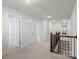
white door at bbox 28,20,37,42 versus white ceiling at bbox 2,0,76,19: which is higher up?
white ceiling at bbox 2,0,76,19

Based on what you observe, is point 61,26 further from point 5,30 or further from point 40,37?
point 5,30

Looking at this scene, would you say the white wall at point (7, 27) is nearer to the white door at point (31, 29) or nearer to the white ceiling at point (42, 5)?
the white ceiling at point (42, 5)

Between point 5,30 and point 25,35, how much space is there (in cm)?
204

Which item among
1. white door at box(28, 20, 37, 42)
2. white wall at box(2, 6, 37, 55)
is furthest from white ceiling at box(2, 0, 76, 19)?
white door at box(28, 20, 37, 42)

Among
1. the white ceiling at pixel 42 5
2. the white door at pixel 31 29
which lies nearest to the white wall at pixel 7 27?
the white ceiling at pixel 42 5

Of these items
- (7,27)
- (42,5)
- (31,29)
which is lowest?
(31,29)

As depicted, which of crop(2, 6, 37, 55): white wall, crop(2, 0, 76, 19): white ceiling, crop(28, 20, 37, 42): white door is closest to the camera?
crop(2, 0, 76, 19): white ceiling

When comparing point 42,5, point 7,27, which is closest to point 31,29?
point 7,27

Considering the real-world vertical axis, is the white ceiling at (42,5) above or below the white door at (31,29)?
above

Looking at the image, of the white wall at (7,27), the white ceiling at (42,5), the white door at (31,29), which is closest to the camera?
the white ceiling at (42,5)

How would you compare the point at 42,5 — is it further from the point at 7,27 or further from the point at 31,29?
the point at 31,29

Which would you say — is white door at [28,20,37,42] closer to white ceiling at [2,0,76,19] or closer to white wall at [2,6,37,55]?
white wall at [2,6,37,55]

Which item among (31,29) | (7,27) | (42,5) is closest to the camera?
(42,5)

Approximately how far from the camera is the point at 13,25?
6.73 m
